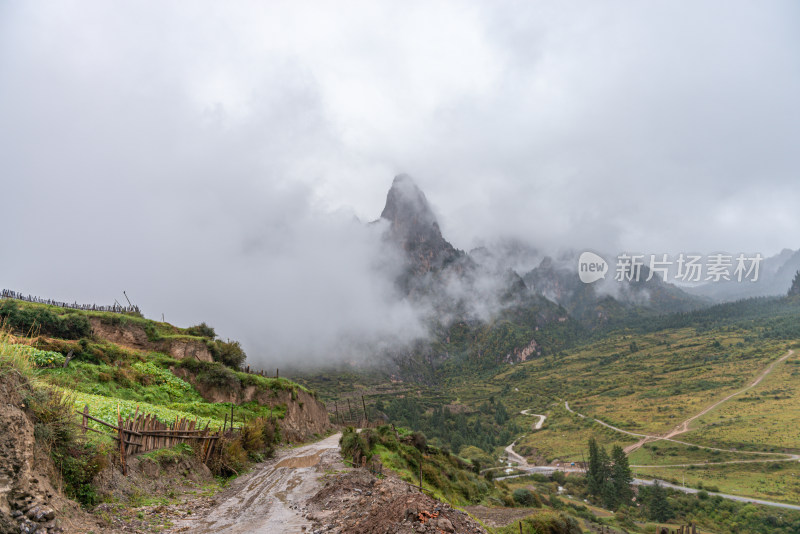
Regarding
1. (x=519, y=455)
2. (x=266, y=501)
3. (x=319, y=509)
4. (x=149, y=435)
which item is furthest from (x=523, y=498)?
(x=519, y=455)

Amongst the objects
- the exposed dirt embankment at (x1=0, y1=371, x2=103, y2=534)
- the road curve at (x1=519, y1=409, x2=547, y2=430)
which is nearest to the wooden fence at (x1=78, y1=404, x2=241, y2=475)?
the exposed dirt embankment at (x1=0, y1=371, x2=103, y2=534)

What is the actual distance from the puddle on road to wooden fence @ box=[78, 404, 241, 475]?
5748 mm

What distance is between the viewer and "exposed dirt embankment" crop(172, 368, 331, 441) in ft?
119

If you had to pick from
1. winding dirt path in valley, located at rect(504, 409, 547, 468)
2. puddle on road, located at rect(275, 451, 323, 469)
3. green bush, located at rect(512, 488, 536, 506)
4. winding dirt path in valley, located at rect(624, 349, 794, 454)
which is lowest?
winding dirt path in valley, located at rect(504, 409, 547, 468)

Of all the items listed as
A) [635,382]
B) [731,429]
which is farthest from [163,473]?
[635,382]

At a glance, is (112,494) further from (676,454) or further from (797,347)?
(797,347)

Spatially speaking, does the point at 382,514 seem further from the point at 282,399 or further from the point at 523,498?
the point at 523,498

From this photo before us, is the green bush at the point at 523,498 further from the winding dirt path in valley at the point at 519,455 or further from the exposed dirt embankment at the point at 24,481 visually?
the winding dirt path in valley at the point at 519,455

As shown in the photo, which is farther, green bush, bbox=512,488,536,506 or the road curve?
the road curve

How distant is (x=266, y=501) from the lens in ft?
53.1

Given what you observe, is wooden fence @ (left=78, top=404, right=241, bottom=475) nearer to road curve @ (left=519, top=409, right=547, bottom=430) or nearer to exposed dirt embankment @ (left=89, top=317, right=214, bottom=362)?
exposed dirt embankment @ (left=89, top=317, right=214, bottom=362)

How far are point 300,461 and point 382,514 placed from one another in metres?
18.8

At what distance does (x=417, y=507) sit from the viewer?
32.1 ft

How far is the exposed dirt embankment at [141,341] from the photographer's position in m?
38.8
